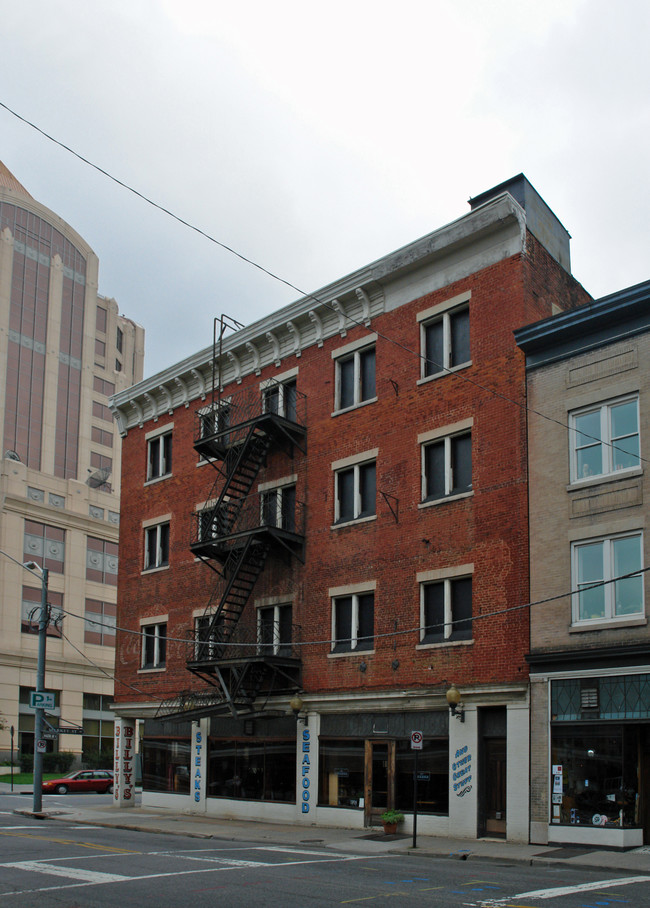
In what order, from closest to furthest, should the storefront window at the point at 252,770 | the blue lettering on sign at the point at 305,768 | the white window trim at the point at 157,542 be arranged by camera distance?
1. the blue lettering on sign at the point at 305,768
2. the storefront window at the point at 252,770
3. the white window trim at the point at 157,542

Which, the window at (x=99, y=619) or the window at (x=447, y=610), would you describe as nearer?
the window at (x=447, y=610)

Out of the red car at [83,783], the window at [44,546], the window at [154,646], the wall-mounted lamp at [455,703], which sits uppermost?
the window at [44,546]

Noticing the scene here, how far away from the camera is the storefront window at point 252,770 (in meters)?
28.7

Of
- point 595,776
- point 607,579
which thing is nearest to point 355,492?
point 607,579

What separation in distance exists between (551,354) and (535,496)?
3.48 m

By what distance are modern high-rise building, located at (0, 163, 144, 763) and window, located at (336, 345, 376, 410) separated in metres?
44.9

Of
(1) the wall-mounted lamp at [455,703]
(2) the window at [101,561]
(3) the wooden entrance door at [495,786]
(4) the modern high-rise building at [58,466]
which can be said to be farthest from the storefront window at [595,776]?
(2) the window at [101,561]

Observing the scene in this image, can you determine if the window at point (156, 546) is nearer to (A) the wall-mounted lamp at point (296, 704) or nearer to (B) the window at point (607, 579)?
(A) the wall-mounted lamp at point (296, 704)

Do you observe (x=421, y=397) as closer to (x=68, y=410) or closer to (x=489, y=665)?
(x=489, y=665)

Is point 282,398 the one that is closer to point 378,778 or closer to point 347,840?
point 378,778

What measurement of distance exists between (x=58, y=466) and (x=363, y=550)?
63.0 metres

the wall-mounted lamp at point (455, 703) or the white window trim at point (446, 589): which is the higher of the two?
the white window trim at point (446, 589)

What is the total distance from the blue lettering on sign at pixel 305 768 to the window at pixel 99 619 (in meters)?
53.3

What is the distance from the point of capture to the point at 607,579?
21312 millimetres
